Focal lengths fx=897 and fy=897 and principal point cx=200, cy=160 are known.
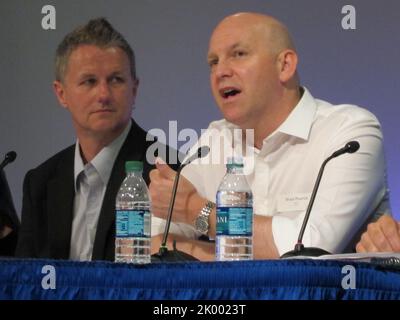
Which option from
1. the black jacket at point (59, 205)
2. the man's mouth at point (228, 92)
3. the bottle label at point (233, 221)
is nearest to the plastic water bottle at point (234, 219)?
the bottle label at point (233, 221)

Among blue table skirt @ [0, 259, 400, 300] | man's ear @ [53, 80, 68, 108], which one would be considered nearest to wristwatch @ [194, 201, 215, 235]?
man's ear @ [53, 80, 68, 108]

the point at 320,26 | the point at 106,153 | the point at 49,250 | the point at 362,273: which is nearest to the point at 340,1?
the point at 320,26

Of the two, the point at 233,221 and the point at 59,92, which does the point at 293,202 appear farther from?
the point at 59,92

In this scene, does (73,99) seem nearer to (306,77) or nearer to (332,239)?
(306,77)

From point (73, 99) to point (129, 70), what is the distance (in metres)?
0.26

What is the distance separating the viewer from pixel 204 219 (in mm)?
2938

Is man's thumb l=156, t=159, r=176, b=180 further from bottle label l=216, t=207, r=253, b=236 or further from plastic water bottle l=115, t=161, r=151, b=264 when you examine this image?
bottle label l=216, t=207, r=253, b=236

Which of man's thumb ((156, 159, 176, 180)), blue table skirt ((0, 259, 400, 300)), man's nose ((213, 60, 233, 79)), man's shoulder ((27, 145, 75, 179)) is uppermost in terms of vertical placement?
man's nose ((213, 60, 233, 79))

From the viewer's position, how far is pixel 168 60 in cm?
357

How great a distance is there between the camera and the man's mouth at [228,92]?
3251 mm

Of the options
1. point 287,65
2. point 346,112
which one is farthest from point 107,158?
point 346,112

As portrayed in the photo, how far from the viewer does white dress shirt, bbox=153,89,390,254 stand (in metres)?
2.80

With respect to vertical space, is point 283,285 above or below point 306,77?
below

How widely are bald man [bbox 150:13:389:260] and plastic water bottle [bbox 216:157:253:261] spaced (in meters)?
0.12
